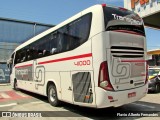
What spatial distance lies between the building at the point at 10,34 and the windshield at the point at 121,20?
994 inches

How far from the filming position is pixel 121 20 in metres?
8.23

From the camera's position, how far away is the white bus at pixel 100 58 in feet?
24.8

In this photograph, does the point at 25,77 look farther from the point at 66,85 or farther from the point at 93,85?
the point at 93,85

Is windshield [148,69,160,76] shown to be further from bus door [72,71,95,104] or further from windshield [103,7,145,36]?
bus door [72,71,95,104]

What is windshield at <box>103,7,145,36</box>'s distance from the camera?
7.87m

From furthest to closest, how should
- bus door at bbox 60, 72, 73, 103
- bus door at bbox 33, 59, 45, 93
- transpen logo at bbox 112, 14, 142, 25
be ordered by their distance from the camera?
bus door at bbox 33, 59, 45, 93
bus door at bbox 60, 72, 73, 103
transpen logo at bbox 112, 14, 142, 25

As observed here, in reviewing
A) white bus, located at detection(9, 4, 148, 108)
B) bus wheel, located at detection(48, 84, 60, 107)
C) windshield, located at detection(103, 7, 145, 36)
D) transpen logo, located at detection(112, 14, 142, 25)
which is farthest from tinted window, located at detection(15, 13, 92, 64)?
bus wheel, located at detection(48, 84, 60, 107)

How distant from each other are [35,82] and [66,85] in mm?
3952

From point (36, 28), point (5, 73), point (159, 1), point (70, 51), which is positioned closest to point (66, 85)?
point (70, 51)

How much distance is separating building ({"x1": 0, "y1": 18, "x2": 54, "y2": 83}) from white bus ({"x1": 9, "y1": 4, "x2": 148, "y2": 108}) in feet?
76.8

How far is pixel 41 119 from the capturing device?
323 inches

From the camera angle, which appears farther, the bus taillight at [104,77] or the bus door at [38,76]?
the bus door at [38,76]

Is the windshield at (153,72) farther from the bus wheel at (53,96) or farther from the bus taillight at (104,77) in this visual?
the bus taillight at (104,77)

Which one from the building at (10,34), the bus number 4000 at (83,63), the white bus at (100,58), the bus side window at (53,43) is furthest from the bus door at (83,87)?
the building at (10,34)
